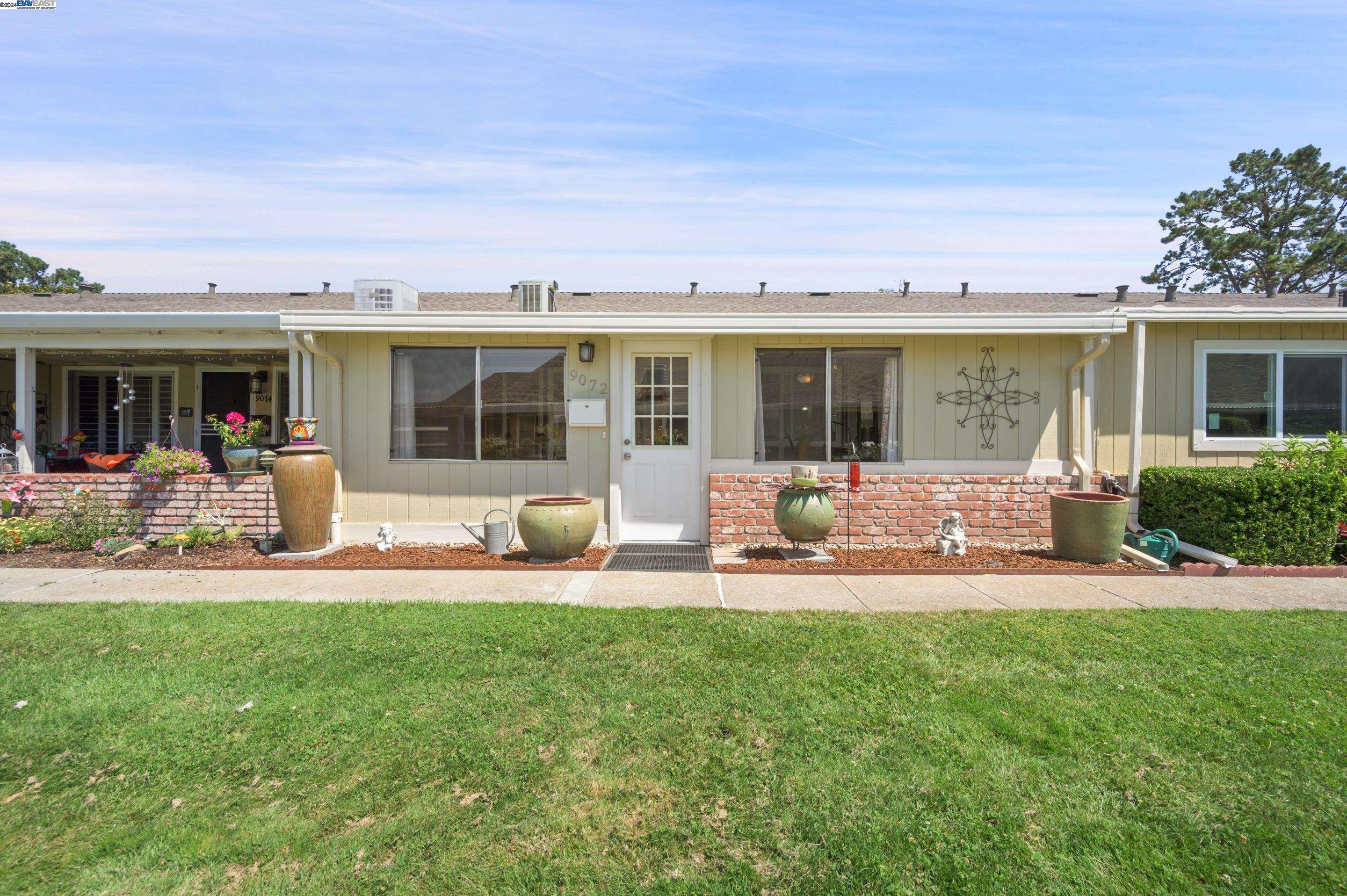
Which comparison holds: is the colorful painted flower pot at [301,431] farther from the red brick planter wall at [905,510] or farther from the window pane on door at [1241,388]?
the window pane on door at [1241,388]

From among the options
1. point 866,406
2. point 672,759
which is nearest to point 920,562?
point 866,406

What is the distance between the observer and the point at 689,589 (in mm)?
5371

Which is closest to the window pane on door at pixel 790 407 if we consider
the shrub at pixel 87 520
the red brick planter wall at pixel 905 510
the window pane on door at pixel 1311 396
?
the red brick planter wall at pixel 905 510

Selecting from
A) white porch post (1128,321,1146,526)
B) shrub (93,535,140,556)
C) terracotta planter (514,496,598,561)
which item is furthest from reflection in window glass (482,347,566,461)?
white porch post (1128,321,1146,526)

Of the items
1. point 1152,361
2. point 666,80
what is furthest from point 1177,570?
point 666,80

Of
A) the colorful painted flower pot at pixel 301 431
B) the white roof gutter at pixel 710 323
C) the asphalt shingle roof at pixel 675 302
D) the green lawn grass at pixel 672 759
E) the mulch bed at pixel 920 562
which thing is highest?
the asphalt shingle roof at pixel 675 302

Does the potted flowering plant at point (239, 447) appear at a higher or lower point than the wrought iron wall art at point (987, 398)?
lower

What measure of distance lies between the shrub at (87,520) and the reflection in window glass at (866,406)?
758 cm

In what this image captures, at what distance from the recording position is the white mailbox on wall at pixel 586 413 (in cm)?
725

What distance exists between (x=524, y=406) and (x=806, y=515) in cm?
328

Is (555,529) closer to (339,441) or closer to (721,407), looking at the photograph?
(721,407)

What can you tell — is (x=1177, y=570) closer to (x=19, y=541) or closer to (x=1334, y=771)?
(x=1334, y=771)

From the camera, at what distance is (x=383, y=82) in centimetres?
834

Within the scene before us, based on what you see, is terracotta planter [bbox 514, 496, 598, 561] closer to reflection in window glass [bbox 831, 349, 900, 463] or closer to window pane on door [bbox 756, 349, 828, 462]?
window pane on door [bbox 756, 349, 828, 462]
